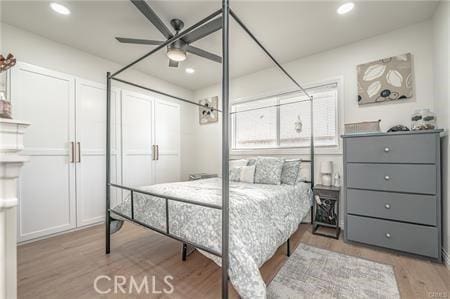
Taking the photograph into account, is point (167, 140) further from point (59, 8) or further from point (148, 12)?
A: point (148, 12)

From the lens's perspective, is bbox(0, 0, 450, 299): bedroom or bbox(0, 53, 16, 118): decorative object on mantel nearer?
bbox(0, 53, 16, 118): decorative object on mantel

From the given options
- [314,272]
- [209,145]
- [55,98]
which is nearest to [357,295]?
[314,272]

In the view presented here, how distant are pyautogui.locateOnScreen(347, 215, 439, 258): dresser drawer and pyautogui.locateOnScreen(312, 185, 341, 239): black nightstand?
0.97 feet

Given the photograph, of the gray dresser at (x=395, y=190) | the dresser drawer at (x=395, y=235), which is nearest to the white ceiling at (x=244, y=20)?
the gray dresser at (x=395, y=190)

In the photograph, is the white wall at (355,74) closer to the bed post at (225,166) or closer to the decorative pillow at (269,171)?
the decorative pillow at (269,171)

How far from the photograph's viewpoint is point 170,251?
221cm

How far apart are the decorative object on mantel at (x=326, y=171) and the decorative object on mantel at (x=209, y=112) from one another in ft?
7.73

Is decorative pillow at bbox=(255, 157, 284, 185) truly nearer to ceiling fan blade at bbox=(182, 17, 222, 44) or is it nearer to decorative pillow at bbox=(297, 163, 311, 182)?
decorative pillow at bbox=(297, 163, 311, 182)

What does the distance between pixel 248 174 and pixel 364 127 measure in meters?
1.55

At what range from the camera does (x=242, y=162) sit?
328 centimetres

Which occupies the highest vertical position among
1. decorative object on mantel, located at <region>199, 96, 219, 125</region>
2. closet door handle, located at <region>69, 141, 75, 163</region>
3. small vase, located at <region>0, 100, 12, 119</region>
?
decorative object on mantel, located at <region>199, 96, 219, 125</region>

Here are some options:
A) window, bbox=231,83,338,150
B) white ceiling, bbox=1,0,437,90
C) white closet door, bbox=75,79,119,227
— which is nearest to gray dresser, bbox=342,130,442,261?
window, bbox=231,83,338,150

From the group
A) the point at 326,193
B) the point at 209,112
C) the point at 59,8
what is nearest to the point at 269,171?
the point at 326,193

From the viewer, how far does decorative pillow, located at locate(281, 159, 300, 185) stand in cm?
266
